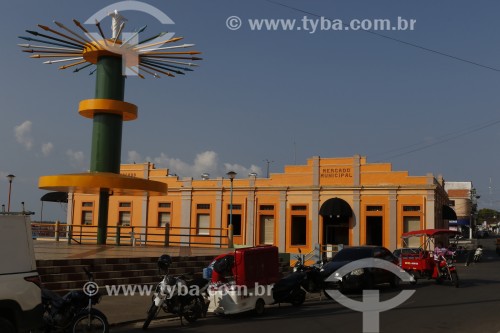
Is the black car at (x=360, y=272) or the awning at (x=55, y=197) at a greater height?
the awning at (x=55, y=197)

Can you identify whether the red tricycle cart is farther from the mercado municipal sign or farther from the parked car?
the mercado municipal sign

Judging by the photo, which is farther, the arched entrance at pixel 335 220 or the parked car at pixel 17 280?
the arched entrance at pixel 335 220

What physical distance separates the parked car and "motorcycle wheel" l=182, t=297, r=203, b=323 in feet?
12.3

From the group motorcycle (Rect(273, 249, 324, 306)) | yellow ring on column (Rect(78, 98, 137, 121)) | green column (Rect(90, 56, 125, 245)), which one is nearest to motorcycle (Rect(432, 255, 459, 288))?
motorcycle (Rect(273, 249, 324, 306))

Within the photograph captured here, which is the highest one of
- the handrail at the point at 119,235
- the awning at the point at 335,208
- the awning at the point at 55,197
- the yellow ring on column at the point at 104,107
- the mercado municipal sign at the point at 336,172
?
the yellow ring on column at the point at 104,107

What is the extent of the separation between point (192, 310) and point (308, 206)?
31.0m

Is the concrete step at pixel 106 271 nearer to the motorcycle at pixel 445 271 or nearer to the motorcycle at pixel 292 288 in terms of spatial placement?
the motorcycle at pixel 292 288

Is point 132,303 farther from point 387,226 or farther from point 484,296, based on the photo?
point 387,226

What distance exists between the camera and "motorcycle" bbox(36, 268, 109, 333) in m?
9.17

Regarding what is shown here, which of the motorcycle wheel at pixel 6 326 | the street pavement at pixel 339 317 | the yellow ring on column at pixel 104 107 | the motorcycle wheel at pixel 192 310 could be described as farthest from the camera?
the yellow ring on column at pixel 104 107

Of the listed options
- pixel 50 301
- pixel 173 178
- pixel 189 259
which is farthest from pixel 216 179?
pixel 50 301

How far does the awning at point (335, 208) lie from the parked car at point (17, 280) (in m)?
32.6

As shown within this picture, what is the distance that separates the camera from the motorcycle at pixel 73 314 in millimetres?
9172

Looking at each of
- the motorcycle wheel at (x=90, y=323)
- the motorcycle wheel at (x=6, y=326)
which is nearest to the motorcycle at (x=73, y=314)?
the motorcycle wheel at (x=90, y=323)
